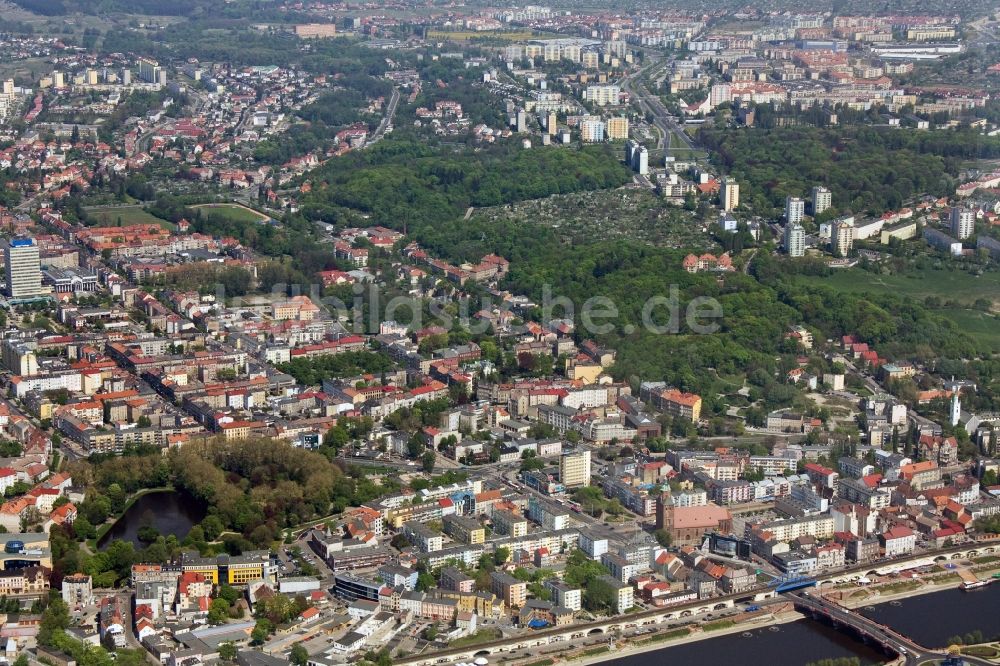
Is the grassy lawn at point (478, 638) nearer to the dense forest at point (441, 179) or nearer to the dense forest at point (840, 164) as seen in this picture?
the dense forest at point (441, 179)

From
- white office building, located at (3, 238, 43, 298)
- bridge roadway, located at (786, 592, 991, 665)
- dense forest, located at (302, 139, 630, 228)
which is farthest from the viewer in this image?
dense forest, located at (302, 139, 630, 228)

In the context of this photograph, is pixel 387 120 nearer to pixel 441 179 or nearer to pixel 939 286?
pixel 441 179

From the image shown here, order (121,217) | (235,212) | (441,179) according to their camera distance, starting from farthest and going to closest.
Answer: (441,179) < (235,212) < (121,217)

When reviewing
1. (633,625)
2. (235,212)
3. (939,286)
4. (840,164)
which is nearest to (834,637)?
(633,625)

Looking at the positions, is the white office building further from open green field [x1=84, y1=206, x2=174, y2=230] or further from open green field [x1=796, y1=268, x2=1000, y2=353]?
open green field [x1=796, y1=268, x2=1000, y2=353]

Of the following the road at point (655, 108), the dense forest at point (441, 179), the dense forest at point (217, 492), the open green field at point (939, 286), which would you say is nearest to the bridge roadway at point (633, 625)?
the dense forest at point (217, 492)

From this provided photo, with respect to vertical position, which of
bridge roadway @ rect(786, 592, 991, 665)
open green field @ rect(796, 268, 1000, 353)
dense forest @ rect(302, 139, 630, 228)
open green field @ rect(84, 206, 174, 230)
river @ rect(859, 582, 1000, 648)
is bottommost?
river @ rect(859, 582, 1000, 648)

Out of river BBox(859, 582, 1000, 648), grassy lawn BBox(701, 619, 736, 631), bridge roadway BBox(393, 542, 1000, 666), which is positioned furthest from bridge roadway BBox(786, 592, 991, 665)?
grassy lawn BBox(701, 619, 736, 631)
